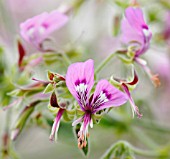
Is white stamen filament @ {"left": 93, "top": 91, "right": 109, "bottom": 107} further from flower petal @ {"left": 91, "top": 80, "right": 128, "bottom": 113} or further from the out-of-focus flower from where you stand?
the out-of-focus flower

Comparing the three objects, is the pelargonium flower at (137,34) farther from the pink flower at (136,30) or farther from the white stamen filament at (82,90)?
the white stamen filament at (82,90)

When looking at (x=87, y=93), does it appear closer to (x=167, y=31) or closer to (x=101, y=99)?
(x=101, y=99)

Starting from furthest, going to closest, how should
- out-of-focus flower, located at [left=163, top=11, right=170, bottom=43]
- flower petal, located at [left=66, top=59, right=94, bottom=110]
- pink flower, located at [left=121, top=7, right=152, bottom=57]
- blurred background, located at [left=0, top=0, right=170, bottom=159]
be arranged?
out-of-focus flower, located at [left=163, top=11, right=170, bottom=43], blurred background, located at [left=0, top=0, right=170, bottom=159], pink flower, located at [left=121, top=7, right=152, bottom=57], flower petal, located at [left=66, top=59, right=94, bottom=110]

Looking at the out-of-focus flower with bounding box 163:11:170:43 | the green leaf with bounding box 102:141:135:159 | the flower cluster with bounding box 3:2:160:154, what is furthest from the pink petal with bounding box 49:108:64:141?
the out-of-focus flower with bounding box 163:11:170:43

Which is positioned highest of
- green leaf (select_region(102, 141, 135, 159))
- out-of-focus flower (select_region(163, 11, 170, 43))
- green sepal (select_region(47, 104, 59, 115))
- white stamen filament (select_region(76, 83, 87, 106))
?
out-of-focus flower (select_region(163, 11, 170, 43))

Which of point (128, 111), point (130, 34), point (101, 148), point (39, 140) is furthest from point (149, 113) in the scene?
point (39, 140)

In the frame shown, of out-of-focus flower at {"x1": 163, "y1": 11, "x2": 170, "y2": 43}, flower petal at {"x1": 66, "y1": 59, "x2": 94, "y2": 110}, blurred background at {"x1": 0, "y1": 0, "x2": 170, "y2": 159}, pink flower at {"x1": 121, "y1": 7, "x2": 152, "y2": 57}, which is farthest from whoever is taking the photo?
out-of-focus flower at {"x1": 163, "y1": 11, "x2": 170, "y2": 43}

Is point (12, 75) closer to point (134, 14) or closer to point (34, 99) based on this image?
point (34, 99)
